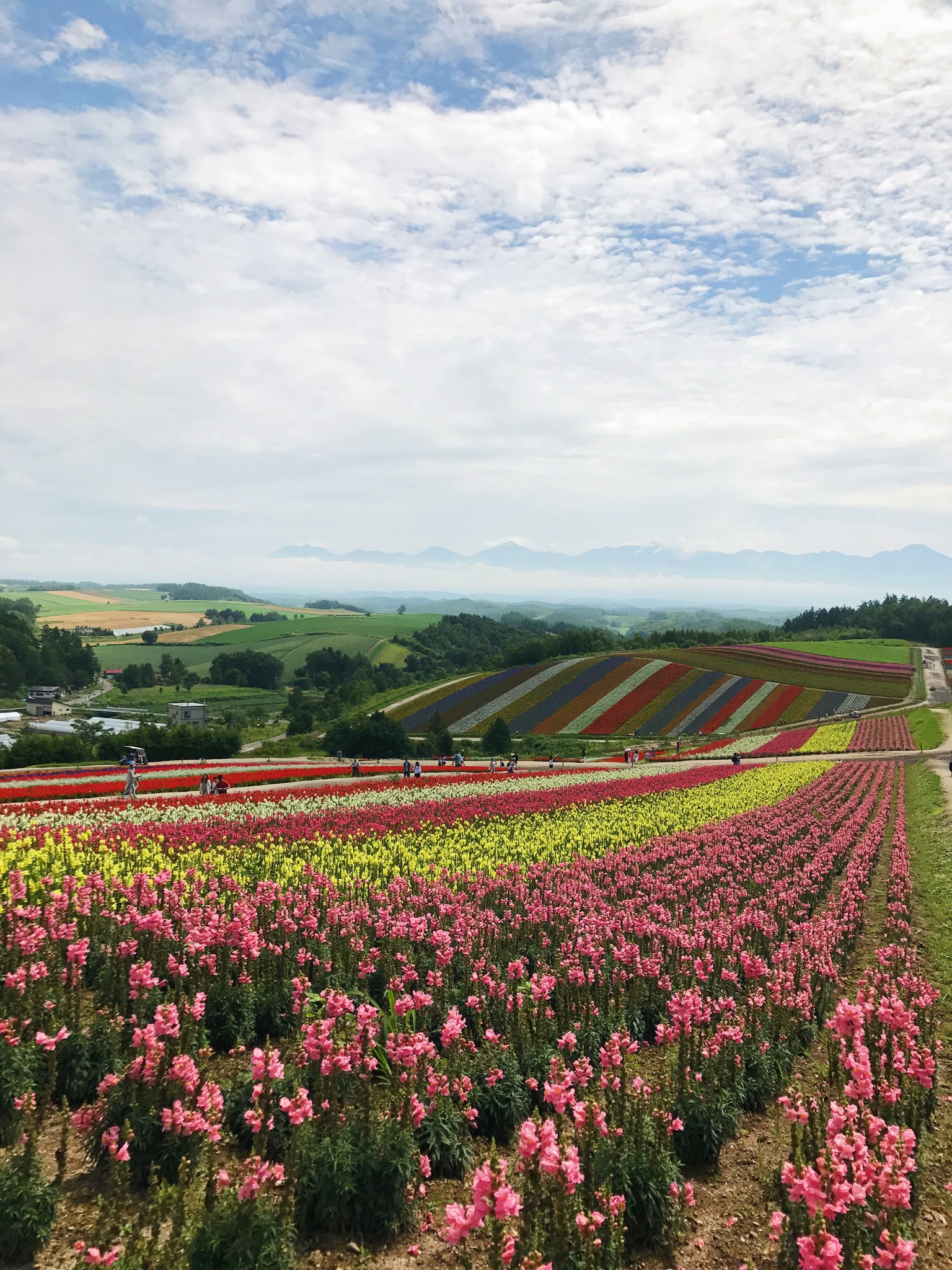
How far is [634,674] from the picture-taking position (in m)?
84.2

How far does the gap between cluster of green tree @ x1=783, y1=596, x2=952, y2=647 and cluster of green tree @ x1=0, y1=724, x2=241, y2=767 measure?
113660 mm

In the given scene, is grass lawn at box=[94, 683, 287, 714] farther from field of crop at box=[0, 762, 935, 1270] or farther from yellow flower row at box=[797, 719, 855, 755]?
field of crop at box=[0, 762, 935, 1270]

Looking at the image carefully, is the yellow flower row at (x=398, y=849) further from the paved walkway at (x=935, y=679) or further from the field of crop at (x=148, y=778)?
the paved walkway at (x=935, y=679)

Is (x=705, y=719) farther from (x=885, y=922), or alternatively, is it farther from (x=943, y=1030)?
(x=943, y=1030)

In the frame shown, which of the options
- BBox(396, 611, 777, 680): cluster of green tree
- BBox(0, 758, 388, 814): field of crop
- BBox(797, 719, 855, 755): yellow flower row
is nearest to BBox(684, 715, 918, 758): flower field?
BBox(797, 719, 855, 755): yellow flower row

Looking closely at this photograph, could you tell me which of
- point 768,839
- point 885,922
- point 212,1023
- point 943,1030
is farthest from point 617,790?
point 212,1023

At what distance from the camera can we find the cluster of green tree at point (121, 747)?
43844 millimetres

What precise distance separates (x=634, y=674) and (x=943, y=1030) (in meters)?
74.9

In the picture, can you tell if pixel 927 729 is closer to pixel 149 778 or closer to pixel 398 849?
pixel 398 849

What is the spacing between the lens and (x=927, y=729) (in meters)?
58.0

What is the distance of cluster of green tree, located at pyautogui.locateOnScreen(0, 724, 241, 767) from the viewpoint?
43.8m

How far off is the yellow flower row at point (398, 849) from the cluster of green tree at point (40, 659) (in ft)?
431

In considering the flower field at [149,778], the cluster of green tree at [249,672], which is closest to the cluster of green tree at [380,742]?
the flower field at [149,778]

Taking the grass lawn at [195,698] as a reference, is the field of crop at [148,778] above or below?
above
